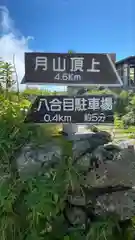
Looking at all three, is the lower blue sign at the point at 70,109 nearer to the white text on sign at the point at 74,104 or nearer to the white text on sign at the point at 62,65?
the white text on sign at the point at 74,104

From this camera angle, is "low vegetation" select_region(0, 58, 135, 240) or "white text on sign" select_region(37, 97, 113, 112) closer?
"low vegetation" select_region(0, 58, 135, 240)

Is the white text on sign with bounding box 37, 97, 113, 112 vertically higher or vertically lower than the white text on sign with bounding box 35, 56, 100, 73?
lower

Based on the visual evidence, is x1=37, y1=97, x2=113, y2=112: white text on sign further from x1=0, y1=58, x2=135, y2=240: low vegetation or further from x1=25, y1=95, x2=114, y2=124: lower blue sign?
x1=0, y1=58, x2=135, y2=240: low vegetation

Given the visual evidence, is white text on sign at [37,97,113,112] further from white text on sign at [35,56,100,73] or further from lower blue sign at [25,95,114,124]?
white text on sign at [35,56,100,73]

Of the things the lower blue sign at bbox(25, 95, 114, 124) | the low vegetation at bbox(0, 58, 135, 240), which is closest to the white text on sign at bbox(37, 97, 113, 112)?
the lower blue sign at bbox(25, 95, 114, 124)

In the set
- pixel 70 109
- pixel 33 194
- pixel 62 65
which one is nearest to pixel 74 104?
pixel 70 109

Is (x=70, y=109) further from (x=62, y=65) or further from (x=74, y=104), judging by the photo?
(x=62, y=65)

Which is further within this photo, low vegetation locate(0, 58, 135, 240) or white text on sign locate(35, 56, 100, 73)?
white text on sign locate(35, 56, 100, 73)

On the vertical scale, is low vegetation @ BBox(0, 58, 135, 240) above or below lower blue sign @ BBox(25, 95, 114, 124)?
below

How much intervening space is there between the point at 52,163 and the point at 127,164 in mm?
361

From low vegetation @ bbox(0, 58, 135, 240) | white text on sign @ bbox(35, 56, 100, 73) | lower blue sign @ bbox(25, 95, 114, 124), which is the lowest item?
low vegetation @ bbox(0, 58, 135, 240)

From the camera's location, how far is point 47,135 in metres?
1.48

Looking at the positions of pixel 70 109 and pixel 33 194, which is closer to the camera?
pixel 33 194

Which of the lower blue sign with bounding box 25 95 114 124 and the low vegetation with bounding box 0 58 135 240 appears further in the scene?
the lower blue sign with bounding box 25 95 114 124
